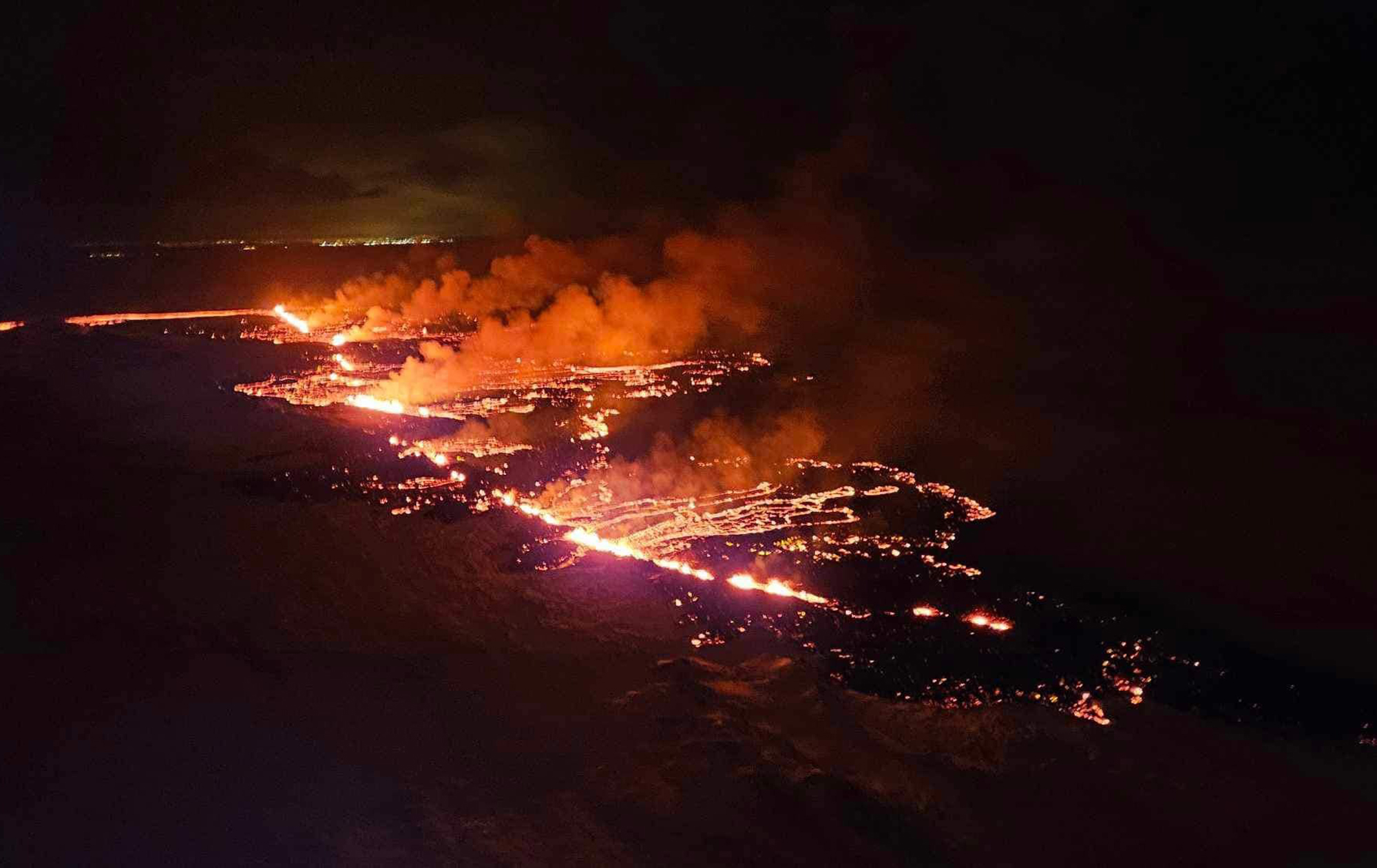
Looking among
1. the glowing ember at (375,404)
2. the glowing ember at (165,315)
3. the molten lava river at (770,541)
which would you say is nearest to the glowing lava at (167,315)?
the glowing ember at (165,315)

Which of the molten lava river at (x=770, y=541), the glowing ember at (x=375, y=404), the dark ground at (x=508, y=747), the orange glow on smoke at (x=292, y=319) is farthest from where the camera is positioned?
the orange glow on smoke at (x=292, y=319)

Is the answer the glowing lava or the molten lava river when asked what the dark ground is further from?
the glowing lava

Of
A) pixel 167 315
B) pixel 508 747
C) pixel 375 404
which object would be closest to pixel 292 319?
pixel 167 315

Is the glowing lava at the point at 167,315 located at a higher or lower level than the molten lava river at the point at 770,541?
higher

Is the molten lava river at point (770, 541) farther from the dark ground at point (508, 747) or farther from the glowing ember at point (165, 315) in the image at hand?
the glowing ember at point (165, 315)

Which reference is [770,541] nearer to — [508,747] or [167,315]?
[508,747]

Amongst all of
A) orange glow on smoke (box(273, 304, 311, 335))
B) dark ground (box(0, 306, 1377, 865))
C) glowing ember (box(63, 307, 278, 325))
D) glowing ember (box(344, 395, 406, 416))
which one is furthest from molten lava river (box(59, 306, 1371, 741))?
glowing ember (box(63, 307, 278, 325))

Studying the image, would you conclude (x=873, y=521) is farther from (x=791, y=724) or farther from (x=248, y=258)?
(x=248, y=258)
